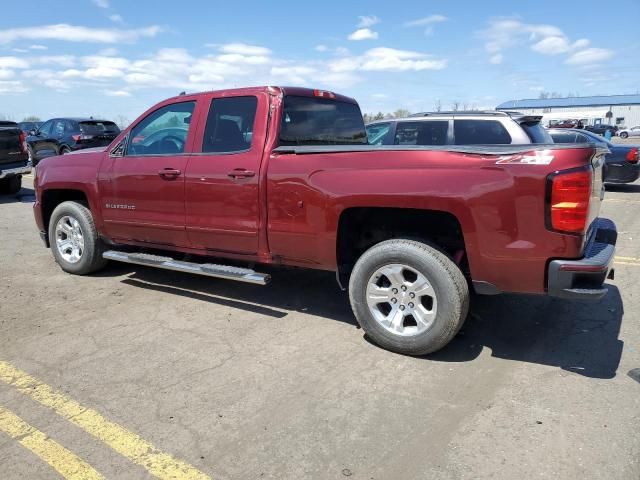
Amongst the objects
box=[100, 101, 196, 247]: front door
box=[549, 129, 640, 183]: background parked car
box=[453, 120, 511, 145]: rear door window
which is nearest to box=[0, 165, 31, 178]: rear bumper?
box=[100, 101, 196, 247]: front door

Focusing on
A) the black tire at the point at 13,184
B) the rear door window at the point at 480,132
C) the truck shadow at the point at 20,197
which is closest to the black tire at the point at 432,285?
the rear door window at the point at 480,132

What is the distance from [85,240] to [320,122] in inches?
117

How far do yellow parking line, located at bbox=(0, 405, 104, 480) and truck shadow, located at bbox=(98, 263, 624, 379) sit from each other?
2136mm

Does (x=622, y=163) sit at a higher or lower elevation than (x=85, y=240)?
higher

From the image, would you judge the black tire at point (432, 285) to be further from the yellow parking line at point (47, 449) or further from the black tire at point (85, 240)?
the black tire at point (85, 240)

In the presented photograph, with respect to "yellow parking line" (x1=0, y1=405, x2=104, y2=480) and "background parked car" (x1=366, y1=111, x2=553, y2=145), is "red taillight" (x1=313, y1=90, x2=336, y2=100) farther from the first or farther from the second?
"yellow parking line" (x1=0, y1=405, x2=104, y2=480)

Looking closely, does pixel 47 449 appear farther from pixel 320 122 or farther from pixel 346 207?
→ pixel 320 122

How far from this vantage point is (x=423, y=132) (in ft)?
27.1

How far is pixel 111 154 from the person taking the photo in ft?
17.5

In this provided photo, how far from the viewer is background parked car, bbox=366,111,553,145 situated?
7.18 metres

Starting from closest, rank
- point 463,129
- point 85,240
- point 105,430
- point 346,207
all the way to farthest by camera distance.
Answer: point 105,430 → point 346,207 → point 85,240 → point 463,129

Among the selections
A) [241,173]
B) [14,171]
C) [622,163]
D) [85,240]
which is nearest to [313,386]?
[241,173]

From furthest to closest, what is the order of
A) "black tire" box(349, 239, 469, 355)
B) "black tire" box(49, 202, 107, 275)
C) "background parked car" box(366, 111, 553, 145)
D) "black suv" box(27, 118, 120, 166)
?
"black suv" box(27, 118, 120, 166) < "background parked car" box(366, 111, 553, 145) < "black tire" box(49, 202, 107, 275) < "black tire" box(349, 239, 469, 355)

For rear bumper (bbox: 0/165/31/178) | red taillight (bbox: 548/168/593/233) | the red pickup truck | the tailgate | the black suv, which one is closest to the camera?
red taillight (bbox: 548/168/593/233)
